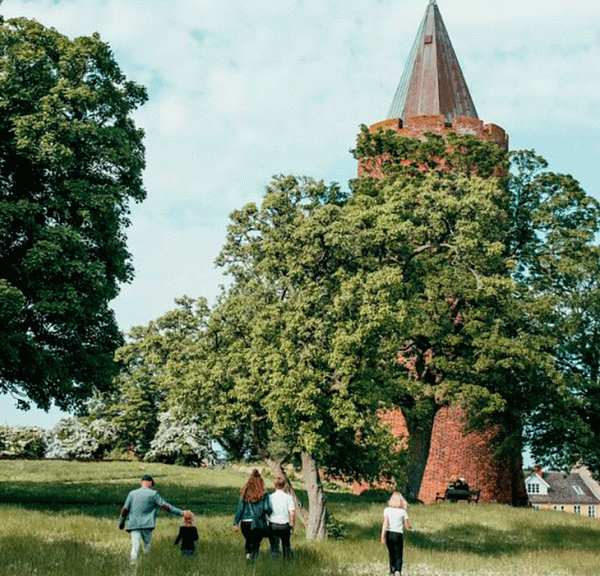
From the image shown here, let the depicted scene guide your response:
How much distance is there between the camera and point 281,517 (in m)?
15.0

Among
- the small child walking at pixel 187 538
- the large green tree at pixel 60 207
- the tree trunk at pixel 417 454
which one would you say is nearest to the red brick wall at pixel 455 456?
the tree trunk at pixel 417 454

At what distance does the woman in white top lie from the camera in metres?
14.9

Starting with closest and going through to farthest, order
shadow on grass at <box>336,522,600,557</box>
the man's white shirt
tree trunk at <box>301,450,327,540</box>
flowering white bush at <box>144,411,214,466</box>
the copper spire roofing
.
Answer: the man's white shirt, tree trunk at <box>301,450,327,540</box>, shadow on grass at <box>336,522,600,557</box>, the copper spire roofing, flowering white bush at <box>144,411,214,466</box>

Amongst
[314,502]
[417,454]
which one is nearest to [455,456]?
[417,454]

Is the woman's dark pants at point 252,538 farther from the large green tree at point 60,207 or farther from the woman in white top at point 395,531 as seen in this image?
the large green tree at point 60,207

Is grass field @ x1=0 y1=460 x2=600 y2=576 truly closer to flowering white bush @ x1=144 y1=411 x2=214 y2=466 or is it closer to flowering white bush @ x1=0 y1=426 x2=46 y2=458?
flowering white bush @ x1=144 y1=411 x2=214 y2=466

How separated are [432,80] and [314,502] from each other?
2703 centimetres

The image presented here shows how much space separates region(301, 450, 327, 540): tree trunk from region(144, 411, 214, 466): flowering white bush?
30.1 meters

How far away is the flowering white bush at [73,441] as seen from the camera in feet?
174

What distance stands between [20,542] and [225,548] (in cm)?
379

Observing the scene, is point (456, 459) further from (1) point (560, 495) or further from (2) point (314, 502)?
(1) point (560, 495)

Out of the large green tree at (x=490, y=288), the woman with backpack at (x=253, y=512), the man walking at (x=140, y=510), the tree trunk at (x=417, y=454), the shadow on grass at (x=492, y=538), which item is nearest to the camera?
the man walking at (x=140, y=510)

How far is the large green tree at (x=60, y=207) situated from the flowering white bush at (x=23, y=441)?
97.5 feet

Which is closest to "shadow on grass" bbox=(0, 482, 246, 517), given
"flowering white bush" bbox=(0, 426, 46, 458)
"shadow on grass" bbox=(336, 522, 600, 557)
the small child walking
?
"shadow on grass" bbox=(336, 522, 600, 557)
